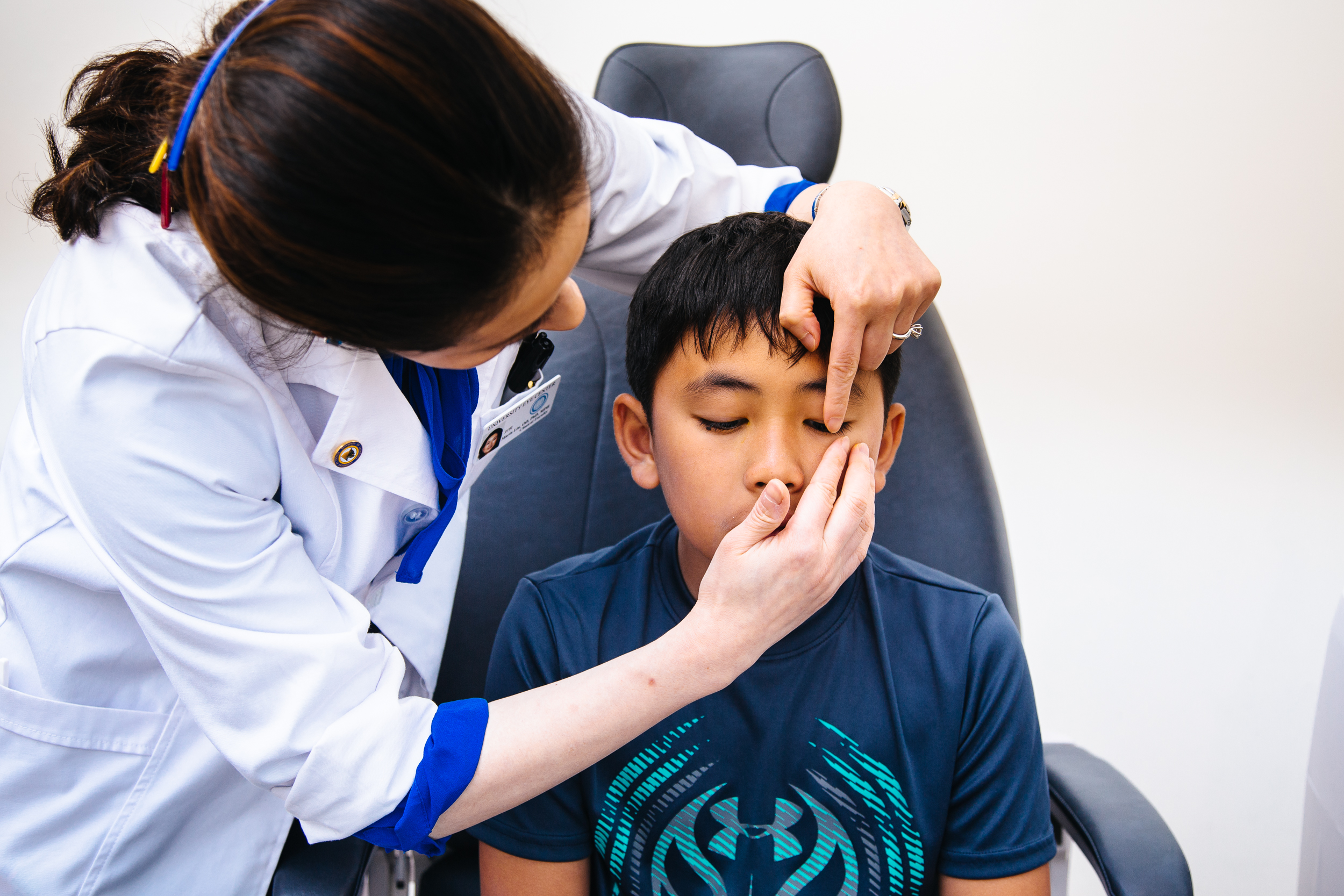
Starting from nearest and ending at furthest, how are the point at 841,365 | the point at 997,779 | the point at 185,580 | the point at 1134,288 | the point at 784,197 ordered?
the point at 185,580 → the point at 841,365 → the point at 997,779 → the point at 784,197 → the point at 1134,288

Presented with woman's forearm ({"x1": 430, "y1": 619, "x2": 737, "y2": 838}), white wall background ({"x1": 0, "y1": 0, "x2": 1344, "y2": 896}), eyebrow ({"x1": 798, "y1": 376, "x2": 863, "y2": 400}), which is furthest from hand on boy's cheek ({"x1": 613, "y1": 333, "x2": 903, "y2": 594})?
white wall background ({"x1": 0, "y1": 0, "x2": 1344, "y2": 896})

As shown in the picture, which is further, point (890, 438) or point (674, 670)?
point (890, 438)

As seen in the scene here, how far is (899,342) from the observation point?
2.98 ft

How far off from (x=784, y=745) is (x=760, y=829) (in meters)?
0.08

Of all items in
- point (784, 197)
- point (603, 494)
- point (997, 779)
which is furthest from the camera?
point (603, 494)

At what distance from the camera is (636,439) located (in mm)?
1021

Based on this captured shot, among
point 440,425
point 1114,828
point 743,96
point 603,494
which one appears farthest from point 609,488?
point 1114,828

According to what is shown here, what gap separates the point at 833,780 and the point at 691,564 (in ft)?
0.82

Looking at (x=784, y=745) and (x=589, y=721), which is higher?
(x=589, y=721)

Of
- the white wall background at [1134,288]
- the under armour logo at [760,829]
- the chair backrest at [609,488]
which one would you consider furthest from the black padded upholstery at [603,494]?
the white wall background at [1134,288]

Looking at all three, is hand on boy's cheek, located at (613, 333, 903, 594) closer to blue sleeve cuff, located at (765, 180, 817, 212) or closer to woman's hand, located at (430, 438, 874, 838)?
woman's hand, located at (430, 438, 874, 838)

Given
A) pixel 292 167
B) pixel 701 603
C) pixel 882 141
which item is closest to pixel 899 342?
pixel 701 603

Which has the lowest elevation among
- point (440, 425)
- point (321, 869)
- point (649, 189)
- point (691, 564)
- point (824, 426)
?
point (321, 869)

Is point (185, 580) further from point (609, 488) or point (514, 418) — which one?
point (609, 488)
